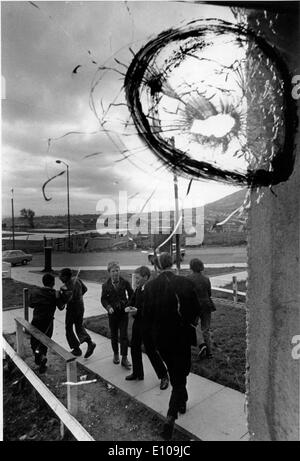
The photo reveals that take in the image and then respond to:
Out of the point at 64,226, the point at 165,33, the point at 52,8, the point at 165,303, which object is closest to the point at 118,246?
the point at 64,226

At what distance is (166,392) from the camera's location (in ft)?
4.69

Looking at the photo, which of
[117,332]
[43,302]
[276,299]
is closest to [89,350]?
[117,332]

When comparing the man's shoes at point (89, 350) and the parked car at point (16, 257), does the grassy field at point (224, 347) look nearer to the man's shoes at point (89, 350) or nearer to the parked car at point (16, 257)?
the man's shoes at point (89, 350)

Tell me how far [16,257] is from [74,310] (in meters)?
0.43

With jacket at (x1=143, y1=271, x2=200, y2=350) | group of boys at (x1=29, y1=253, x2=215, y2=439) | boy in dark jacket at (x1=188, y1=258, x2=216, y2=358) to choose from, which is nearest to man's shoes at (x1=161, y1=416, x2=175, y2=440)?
group of boys at (x1=29, y1=253, x2=215, y2=439)

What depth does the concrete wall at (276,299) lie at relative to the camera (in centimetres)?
107

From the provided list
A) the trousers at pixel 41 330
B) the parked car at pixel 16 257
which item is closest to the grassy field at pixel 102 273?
the parked car at pixel 16 257

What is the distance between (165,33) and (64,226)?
0.88 m

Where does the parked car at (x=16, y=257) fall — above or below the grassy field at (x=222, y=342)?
above

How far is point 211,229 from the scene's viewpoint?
119cm

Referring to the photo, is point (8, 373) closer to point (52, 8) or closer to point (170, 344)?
point (170, 344)

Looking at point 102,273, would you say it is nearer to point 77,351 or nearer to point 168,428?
point 77,351

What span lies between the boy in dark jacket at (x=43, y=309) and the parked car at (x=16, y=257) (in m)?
0.13

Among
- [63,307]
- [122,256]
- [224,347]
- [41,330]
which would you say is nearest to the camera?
[122,256]
